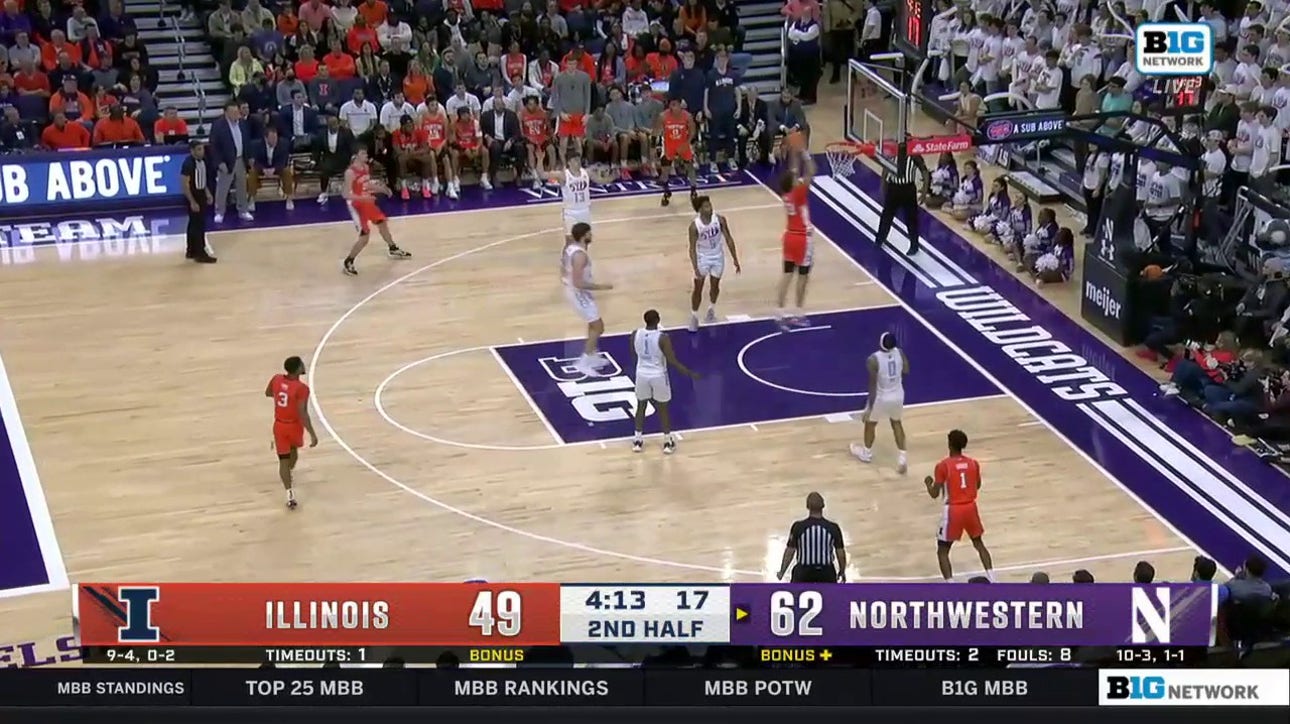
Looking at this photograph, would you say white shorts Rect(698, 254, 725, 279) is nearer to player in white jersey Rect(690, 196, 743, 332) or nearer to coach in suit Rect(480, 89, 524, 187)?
player in white jersey Rect(690, 196, 743, 332)

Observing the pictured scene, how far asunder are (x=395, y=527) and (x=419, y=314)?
18.9 feet

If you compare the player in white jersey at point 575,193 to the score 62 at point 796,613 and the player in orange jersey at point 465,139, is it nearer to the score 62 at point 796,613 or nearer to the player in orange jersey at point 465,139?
the player in orange jersey at point 465,139

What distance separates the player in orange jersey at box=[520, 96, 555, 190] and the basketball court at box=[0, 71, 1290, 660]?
224 centimetres

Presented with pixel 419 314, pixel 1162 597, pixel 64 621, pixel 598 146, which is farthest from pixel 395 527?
pixel 598 146

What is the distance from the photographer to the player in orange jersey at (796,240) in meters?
23.9

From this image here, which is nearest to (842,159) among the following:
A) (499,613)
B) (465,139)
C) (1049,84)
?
(1049,84)

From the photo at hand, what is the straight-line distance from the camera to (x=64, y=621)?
17.6m

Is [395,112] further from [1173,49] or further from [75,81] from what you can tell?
[1173,49]

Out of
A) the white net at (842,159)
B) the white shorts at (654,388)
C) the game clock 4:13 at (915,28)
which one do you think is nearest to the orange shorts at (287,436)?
the white shorts at (654,388)

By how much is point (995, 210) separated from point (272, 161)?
978cm

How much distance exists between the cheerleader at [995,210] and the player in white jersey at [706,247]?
4512 mm

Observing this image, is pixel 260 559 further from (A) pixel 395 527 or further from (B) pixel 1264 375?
(B) pixel 1264 375

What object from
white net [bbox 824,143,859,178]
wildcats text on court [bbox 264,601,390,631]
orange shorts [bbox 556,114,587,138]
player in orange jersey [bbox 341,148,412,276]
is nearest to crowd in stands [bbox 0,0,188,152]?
player in orange jersey [bbox 341,148,412,276]

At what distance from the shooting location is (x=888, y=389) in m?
20.0
